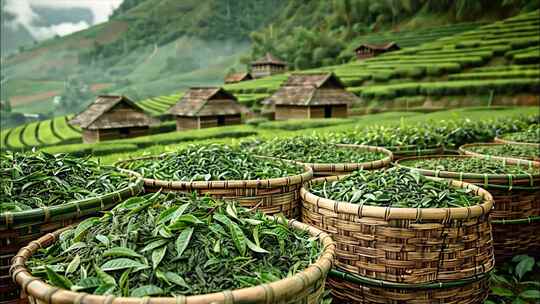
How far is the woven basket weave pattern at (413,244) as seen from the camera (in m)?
2.22

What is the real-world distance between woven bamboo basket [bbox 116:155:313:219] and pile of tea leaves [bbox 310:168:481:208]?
0.19m

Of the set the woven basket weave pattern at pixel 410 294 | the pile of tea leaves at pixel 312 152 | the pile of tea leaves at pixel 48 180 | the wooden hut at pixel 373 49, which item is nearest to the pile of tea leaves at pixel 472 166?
the pile of tea leaves at pixel 312 152

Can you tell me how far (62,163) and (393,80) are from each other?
70.1ft

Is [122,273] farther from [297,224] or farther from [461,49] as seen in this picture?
[461,49]

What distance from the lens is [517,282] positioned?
3088 mm

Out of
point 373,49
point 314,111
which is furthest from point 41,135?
point 373,49

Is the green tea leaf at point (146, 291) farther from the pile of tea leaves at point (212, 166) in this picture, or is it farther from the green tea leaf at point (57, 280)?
the pile of tea leaves at point (212, 166)

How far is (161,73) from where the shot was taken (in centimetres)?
7094

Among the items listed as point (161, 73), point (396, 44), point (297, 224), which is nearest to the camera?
point (297, 224)

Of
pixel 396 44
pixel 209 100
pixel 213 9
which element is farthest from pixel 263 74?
pixel 213 9

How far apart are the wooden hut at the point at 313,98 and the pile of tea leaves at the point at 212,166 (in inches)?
524

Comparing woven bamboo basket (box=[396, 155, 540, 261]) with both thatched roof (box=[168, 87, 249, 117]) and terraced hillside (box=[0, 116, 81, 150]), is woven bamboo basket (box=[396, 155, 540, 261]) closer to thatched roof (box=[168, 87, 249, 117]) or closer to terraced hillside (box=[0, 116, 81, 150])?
thatched roof (box=[168, 87, 249, 117])

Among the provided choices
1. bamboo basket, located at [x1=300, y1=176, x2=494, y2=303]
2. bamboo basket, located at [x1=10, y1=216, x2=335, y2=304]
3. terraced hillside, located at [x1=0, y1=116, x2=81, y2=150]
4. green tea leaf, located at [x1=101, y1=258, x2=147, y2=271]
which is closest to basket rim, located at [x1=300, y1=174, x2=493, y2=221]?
bamboo basket, located at [x1=300, y1=176, x2=494, y2=303]

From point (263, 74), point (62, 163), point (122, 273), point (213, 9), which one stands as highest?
point (213, 9)
